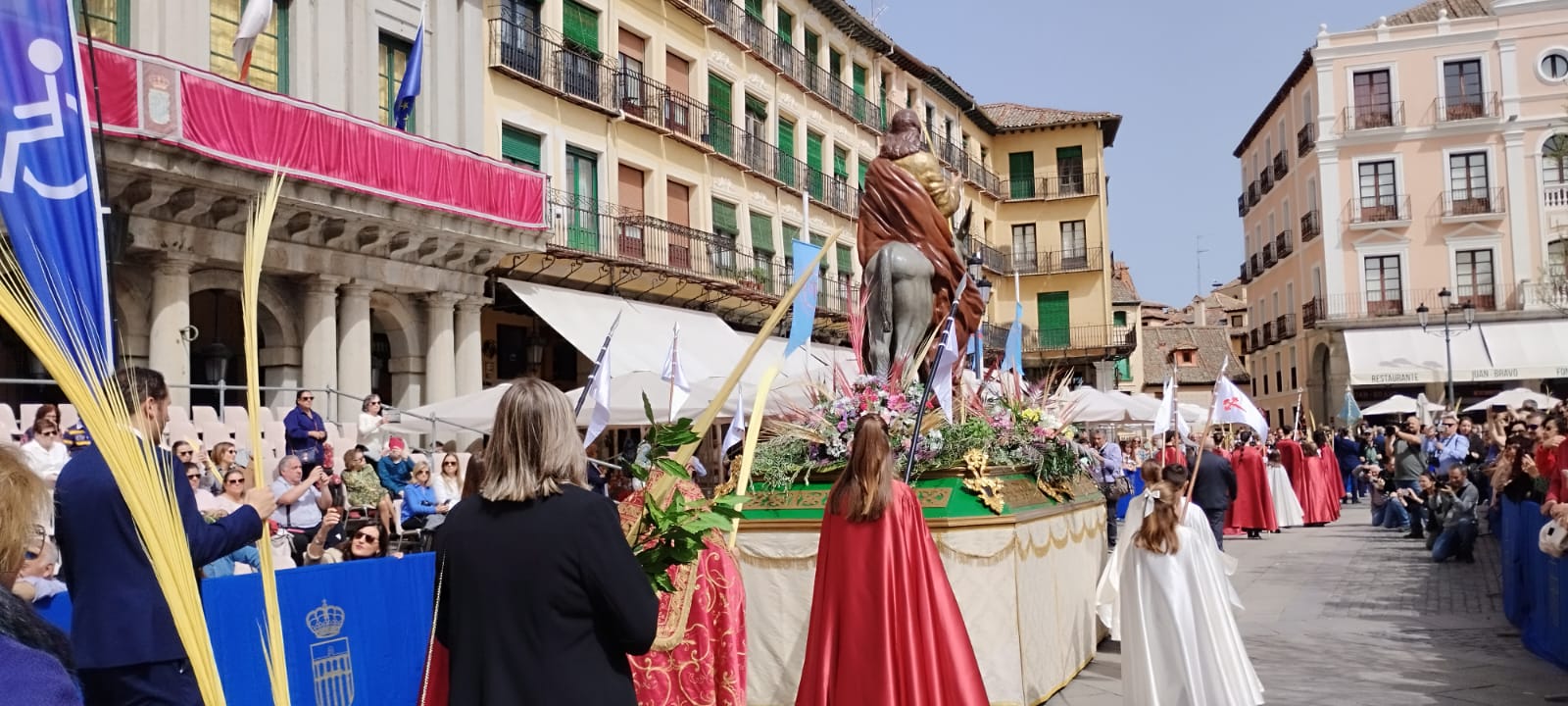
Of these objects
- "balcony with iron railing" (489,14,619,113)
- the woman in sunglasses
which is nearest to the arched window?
"balcony with iron railing" (489,14,619,113)

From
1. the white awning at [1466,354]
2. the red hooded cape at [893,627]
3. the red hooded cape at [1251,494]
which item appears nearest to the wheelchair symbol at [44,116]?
the red hooded cape at [893,627]

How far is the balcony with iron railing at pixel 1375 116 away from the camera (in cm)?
4247

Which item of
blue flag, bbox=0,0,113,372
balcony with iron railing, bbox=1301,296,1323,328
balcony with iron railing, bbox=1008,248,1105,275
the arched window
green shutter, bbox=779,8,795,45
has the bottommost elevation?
blue flag, bbox=0,0,113,372

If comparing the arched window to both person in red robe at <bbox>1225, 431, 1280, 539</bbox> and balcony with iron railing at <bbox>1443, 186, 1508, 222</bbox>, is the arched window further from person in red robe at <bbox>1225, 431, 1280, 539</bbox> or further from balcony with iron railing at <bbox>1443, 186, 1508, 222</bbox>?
person in red robe at <bbox>1225, 431, 1280, 539</bbox>

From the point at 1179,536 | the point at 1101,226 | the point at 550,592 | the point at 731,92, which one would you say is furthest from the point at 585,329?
the point at 1101,226

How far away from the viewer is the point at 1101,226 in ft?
157

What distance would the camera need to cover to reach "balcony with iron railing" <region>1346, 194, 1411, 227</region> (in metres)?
42.3

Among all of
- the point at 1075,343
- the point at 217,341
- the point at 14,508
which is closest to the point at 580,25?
the point at 217,341

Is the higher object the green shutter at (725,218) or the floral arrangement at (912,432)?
the green shutter at (725,218)

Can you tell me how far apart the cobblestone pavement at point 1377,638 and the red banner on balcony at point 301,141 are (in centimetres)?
1046

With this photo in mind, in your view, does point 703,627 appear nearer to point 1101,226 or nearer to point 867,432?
point 867,432

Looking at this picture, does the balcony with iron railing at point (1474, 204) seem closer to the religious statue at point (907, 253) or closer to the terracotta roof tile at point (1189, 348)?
the terracotta roof tile at point (1189, 348)

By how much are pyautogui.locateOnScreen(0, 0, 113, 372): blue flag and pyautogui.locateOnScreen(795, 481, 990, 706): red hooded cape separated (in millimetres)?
3570

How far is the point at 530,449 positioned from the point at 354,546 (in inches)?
230
